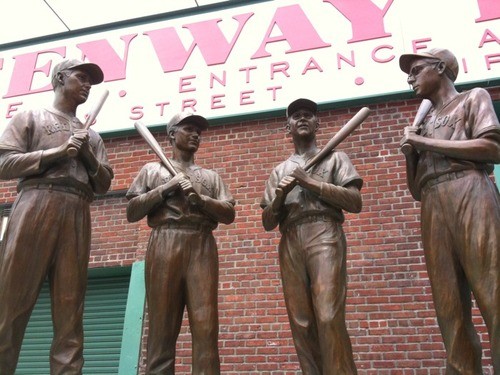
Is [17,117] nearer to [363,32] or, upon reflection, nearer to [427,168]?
[427,168]

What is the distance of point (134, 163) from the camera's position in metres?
7.63

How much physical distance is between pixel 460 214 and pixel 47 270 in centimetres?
278

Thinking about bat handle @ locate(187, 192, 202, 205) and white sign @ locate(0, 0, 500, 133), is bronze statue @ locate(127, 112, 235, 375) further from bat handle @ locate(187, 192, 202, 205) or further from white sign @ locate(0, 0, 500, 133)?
white sign @ locate(0, 0, 500, 133)

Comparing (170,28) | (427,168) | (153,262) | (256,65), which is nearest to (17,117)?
(153,262)

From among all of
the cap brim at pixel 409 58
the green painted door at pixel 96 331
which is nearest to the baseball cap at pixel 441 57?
the cap brim at pixel 409 58

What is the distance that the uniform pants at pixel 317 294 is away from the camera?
3742mm

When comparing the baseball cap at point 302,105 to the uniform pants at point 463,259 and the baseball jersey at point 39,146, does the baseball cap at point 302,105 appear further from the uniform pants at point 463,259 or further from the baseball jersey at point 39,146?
the baseball jersey at point 39,146

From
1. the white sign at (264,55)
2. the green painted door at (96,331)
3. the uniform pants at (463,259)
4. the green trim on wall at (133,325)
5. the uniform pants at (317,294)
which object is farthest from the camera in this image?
the white sign at (264,55)

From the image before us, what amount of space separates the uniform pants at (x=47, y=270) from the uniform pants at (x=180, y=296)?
0.49 metres

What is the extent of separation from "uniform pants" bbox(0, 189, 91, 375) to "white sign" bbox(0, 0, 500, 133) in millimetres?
3835

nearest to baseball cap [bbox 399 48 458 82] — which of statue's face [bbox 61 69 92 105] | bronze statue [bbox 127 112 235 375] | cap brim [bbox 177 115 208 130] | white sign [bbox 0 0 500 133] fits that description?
cap brim [bbox 177 115 208 130]

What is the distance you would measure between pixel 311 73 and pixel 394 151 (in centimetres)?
156

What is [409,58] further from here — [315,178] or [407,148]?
[315,178]

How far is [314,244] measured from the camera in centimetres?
405
